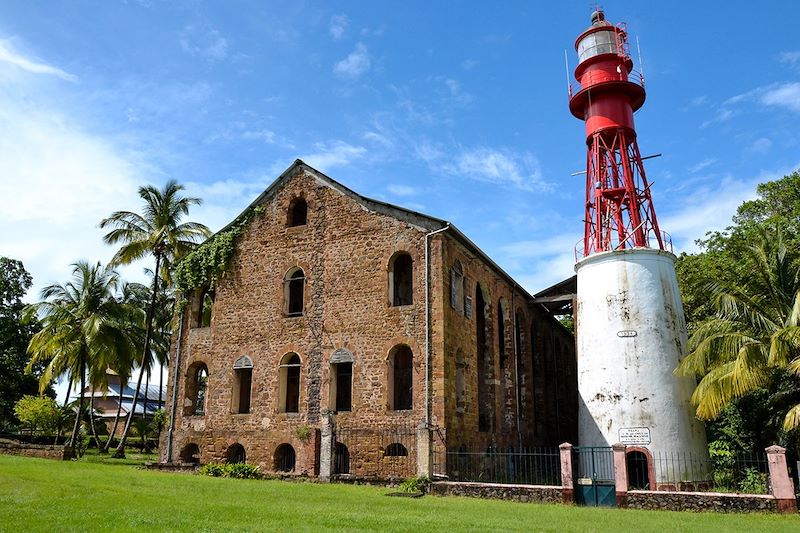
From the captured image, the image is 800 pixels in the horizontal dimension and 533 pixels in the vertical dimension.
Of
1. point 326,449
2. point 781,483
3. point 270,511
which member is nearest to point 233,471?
point 326,449

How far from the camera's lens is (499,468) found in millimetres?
20250

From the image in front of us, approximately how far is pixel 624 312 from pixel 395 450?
8.03 m

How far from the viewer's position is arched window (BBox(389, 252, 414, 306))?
2042 cm

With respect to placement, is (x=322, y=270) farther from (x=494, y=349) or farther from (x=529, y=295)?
(x=529, y=295)

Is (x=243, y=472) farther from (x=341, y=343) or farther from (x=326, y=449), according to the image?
(x=341, y=343)

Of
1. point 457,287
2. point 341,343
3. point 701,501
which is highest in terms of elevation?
point 457,287

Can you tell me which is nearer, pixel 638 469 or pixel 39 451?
pixel 638 469

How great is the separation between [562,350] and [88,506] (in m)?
25.8

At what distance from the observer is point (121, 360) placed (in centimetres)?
2780

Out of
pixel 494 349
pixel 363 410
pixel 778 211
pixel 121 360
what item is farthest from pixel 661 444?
pixel 121 360

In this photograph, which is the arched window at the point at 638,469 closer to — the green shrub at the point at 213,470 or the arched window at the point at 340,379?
the arched window at the point at 340,379

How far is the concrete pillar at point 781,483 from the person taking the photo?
42.3ft

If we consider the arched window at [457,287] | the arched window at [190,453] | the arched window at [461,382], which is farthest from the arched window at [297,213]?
the arched window at [190,453]

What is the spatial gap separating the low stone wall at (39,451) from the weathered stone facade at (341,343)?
4602mm
